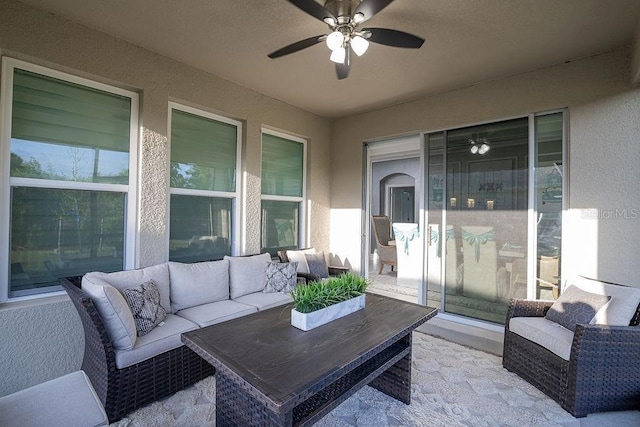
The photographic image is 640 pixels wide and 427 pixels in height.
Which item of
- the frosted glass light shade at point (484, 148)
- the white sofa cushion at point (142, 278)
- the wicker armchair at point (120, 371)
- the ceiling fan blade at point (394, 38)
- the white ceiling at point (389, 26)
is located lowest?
the wicker armchair at point (120, 371)

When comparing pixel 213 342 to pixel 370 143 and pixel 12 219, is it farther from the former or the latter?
pixel 370 143

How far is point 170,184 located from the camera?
3.15 meters

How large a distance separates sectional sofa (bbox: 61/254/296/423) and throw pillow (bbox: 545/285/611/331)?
7.91ft

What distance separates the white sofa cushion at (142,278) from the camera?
2.32 metres

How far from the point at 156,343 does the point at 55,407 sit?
0.73 meters

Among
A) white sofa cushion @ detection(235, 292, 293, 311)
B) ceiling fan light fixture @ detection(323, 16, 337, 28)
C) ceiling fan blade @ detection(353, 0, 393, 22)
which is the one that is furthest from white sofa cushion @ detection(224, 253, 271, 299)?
ceiling fan blade @ detection(353, 0, 393, 22)

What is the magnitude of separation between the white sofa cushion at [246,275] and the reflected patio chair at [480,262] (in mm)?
2433

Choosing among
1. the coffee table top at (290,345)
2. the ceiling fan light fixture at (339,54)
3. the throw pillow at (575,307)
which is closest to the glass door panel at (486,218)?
the throw pillow at (575,307)

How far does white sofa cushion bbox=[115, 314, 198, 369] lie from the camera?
1941 millimetres

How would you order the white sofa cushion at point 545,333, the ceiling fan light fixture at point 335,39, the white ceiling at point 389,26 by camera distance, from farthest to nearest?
1. the white ceiling at point 389,26
2. the white sofa cushion at point 545,333
3. the ceiling fan light fixture at point 335,39

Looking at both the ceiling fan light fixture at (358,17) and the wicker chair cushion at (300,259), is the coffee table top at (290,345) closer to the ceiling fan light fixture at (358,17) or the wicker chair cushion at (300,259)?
the wicker chair cushion at (300,259)

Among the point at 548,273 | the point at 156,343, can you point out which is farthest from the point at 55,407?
the point at 548,273

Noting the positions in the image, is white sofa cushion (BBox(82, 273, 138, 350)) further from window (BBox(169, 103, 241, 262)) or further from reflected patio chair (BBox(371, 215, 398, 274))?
reflected patio chair (BBox(371, 215, 398, 274))

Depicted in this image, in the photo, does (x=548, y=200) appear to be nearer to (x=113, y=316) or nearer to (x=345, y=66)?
(x=345, y=66)
